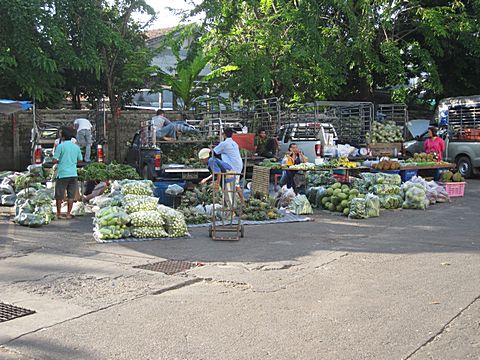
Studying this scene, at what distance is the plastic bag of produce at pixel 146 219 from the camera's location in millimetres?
10094

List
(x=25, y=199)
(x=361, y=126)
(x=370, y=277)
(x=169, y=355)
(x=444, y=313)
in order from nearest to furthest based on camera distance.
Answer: (x=169, y=355)
(x=444, y=313)
(x=370, y=277)
(x=25, y=199)
(x=361, y=126)

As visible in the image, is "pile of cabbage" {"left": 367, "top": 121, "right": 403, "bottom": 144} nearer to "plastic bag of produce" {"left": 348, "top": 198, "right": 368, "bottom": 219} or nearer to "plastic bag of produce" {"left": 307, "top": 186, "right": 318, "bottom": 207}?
"plastic bag of produce" {"left": 307, "top": 186, "right": 318, "bottom": 207}

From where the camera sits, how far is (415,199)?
13758 mm

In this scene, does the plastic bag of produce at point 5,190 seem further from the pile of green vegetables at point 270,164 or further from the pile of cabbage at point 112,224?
the pile of green vegetables at point 270,164

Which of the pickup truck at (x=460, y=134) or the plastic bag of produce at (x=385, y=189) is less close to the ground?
the pickup truck at (x=460, y=134)

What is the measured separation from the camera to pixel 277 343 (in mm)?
5262

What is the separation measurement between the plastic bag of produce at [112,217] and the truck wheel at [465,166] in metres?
14.6

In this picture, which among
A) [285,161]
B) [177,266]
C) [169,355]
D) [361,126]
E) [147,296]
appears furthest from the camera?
[361,126]

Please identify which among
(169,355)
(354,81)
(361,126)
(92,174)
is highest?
(354,81)

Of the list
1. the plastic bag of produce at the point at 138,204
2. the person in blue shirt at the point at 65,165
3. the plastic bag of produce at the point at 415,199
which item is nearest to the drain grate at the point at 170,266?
the plastic bag of produce at the point at 138,204

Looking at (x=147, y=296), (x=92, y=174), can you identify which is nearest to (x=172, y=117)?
(x=92, y=174)

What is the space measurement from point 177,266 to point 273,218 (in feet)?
14.4

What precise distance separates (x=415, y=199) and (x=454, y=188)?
9.24ft

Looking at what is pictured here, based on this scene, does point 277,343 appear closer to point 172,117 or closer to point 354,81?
point 172,117
